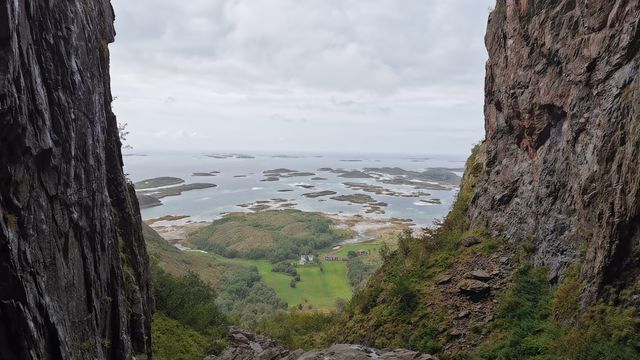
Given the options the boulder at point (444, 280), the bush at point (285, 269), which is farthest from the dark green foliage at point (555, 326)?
the bush at point (285, 269)

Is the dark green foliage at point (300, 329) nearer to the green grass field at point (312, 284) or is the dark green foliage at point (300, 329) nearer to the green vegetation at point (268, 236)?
the green grass field at point (312, 284)

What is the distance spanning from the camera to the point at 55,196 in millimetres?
12656

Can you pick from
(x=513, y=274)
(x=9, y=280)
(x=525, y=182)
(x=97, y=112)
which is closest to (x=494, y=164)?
(x=525, y=182)

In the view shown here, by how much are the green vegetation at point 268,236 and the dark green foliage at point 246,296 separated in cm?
1777

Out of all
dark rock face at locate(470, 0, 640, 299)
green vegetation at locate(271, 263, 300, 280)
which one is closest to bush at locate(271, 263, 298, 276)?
green vegetation at locate(271, 263, 300, 280)

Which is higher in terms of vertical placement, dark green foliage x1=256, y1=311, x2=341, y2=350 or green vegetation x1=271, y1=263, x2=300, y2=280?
dark green foliage x1=256, y1=311, x2=341, y2=350

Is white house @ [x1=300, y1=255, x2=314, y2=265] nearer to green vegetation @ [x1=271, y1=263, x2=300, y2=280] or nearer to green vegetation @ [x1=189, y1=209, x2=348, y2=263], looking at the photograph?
green vegetation @ [x1=189, y1=209, x2=348, y2=263]

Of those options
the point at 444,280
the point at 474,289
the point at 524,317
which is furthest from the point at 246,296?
the point at 524,317

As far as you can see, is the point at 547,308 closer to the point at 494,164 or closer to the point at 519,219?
the point at 519,219

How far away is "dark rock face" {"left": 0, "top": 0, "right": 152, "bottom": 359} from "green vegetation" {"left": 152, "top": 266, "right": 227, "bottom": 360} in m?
9.95

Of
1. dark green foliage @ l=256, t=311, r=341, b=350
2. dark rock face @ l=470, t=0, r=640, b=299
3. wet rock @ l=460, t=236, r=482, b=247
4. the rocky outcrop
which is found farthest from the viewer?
dark green foliage @ l=256, t=311, r=341, b=350

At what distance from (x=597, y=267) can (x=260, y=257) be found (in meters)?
109

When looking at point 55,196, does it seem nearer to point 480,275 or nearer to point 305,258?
point 480,275

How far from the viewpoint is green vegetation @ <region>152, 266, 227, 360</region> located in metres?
27.4
